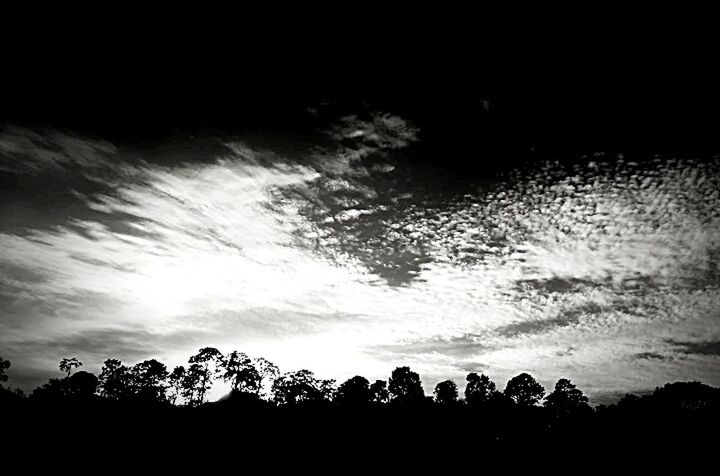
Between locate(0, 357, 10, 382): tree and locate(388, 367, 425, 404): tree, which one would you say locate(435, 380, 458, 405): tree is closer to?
locate(388, 367, 425, 404): tree

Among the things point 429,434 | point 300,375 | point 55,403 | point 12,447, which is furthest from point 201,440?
point 300,375

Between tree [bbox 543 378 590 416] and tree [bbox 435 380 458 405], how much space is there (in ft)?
68.0

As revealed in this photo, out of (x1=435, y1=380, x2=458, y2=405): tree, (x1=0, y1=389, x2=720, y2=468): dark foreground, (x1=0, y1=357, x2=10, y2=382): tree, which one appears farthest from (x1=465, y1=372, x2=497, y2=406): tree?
(x1=0, y1=357, x2=10, y2=382): tree

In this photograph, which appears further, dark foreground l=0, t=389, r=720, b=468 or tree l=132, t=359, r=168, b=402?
tree l=132, t=359, r=168, b=402

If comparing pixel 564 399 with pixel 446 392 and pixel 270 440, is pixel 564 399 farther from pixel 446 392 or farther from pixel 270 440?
pixel 270 440

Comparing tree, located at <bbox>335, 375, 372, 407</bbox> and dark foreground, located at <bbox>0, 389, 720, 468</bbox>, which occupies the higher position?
tree, located at <bbox>335, 375, 372, 407</bbox>

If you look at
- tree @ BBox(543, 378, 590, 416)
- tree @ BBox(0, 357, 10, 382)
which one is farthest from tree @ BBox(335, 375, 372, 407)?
tree @ BBox(0, 357, 10, 382)

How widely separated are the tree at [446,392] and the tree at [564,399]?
2071cm

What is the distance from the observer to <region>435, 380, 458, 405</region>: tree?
87.4 m

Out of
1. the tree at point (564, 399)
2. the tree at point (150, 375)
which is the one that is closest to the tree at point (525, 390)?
the tree at point (564, 399)

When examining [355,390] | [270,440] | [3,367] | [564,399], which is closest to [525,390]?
[564,399]

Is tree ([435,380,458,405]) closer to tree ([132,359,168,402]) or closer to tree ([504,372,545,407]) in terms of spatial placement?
tree ([504,372,545,407])

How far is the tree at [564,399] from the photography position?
268ft

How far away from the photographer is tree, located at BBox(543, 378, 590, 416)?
268 ft
